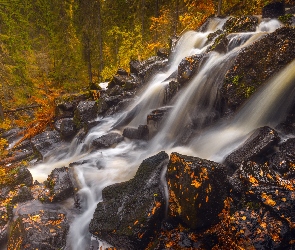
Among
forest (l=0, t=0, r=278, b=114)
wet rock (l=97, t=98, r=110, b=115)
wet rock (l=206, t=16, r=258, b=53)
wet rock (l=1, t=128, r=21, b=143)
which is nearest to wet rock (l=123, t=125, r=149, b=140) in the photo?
wet rock (l=97, t=98, r=110, b=115)

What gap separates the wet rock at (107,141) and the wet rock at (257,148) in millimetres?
4219

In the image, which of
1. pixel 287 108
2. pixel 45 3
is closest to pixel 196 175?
pixel 287 108

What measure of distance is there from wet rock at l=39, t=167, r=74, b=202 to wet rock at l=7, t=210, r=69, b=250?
618mm

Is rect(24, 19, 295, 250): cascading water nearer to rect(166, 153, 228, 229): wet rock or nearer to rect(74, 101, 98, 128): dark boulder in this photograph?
rect(74, 101, 98, 128): dark boulder

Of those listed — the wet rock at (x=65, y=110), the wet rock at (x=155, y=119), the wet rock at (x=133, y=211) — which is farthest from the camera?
Result: the wet rock at (x=65, y=110)

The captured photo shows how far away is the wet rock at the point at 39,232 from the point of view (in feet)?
13.4

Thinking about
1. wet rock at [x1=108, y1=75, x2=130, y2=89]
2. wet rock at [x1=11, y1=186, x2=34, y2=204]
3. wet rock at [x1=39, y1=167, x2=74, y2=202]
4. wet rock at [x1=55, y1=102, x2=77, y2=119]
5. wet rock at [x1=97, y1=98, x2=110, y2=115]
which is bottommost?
wet rock at [x1=39, y1=167, x2=74, y2=202]

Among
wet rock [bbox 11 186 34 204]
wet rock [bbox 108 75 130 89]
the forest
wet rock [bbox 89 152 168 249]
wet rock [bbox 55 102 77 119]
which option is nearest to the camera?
wet rock [bbox 89 152 168 249]

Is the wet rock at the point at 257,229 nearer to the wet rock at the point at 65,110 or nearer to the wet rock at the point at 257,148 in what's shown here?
the wet rock at the point at 257,148

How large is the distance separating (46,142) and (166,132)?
17.1 ft

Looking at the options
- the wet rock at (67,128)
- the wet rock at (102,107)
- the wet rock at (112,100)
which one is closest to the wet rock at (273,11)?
the wet rock at (112,100)

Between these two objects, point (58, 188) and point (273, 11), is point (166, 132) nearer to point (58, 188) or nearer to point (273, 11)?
point (58, 188)

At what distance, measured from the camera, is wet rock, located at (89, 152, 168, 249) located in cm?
391

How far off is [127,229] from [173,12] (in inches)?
761
